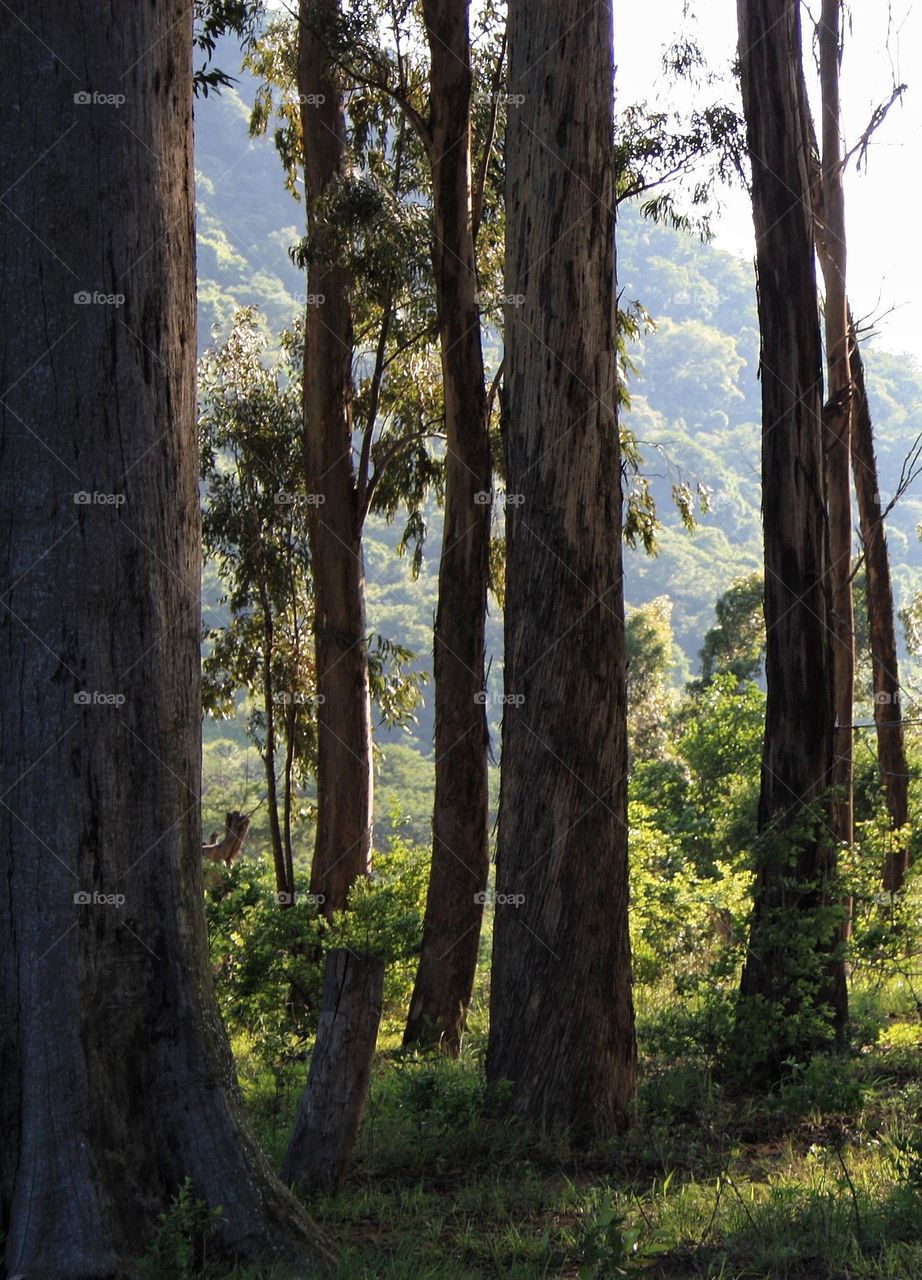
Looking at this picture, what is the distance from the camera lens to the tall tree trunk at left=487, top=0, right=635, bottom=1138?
5848mm

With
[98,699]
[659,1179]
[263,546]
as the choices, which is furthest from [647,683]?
[98,699]

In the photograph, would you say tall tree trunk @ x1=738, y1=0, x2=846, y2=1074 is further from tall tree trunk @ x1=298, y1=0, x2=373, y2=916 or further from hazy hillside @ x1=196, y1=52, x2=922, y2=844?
hazy hillside @ x1=196, y1=52, x2=922, y2=844

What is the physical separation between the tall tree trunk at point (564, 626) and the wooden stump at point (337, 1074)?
1.40m

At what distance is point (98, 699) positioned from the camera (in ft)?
12.5

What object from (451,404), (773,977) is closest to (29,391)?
(773,977)

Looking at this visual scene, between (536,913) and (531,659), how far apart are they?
1.11 metres

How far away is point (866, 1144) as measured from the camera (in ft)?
17.3

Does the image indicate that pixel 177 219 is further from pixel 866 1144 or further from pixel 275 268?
pixel 275 268

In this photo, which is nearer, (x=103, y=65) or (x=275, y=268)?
(x=103, y=65)

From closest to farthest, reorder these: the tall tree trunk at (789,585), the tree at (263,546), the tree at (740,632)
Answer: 1. the tall tree trunk at (789,585)
2. the tree at (263,546)
3. the tree at (740,632)

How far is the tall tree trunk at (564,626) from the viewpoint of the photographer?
585 cm

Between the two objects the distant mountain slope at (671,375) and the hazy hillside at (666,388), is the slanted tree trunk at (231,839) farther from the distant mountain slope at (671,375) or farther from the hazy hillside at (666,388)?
the distant mountain slope at (671,375)

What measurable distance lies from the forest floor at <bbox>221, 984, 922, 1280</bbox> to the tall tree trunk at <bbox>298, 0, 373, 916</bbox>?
5619mm

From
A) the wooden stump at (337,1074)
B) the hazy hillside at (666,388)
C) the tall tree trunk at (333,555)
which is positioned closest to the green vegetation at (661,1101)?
the wooden stump at (337,1074)
